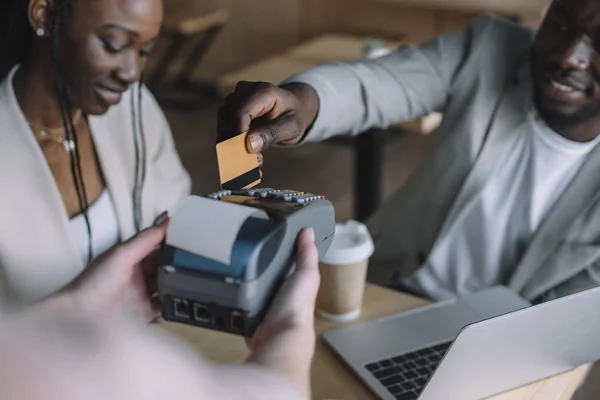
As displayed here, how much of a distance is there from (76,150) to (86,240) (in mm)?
156

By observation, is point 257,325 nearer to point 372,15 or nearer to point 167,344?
point 167,344

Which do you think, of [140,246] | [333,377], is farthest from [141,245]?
[333,377]

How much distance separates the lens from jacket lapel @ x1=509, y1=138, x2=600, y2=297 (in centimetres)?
107

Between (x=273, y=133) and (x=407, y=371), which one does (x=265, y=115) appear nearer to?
(x=273, y=133)

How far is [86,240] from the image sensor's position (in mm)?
1172

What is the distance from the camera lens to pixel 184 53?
3797mm

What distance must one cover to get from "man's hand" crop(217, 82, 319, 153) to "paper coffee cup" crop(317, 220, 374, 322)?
147 mm

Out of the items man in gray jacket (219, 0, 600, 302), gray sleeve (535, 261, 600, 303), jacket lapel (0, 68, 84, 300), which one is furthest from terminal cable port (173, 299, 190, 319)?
gray sleeve (535, 261, 600, 303)

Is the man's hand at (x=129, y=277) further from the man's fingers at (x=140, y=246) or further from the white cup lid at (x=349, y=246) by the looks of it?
the white cup lid at (x=349, y=246)

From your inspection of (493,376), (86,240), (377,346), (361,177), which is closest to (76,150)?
(86,240)

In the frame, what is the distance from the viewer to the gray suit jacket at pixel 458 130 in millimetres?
1063

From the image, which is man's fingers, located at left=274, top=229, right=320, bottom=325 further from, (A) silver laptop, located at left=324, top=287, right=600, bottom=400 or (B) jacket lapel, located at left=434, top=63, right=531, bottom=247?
(B) jacket lapel, located at left=434, top=63, right=531, bottom=247

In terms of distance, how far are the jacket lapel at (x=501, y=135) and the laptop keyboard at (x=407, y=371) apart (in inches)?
12.6

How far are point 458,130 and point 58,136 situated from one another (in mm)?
663
